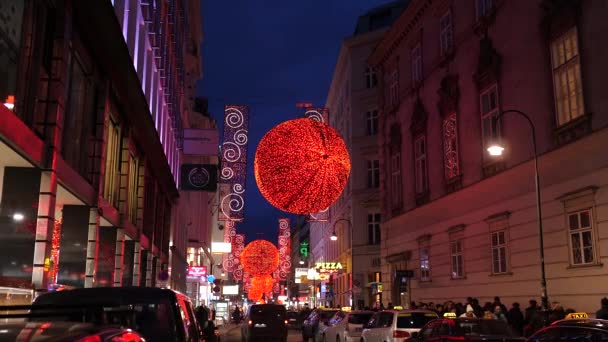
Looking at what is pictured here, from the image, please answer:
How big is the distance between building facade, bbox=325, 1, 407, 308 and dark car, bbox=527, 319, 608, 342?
42484mm

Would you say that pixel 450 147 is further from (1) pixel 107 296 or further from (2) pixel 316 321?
(1) pixel 107 296

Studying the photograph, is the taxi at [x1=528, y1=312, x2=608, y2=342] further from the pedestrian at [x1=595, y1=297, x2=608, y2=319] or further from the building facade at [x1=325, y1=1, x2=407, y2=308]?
the building facade at [x1=325, y1=1, x2=407, y2=308]

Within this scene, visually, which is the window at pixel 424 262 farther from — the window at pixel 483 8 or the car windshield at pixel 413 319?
the car windshield at pixel 413 319

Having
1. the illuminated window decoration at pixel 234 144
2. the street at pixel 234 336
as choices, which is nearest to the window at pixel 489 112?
the street at pixel 234 336

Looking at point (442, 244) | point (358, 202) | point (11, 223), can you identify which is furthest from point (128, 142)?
point (358, 202)

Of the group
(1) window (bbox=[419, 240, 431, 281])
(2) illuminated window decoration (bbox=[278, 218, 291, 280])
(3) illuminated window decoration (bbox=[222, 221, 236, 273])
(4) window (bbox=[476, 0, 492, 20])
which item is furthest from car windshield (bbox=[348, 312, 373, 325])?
(2) illuminated window decoration (bbox=[278, 218, 291, 280])

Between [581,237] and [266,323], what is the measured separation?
14887 mm

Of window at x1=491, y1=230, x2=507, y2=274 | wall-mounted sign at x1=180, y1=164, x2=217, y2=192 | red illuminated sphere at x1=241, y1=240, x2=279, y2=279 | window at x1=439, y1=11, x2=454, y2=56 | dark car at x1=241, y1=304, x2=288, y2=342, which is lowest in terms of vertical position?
dark car at x1=241, y1=304, x2=288, y2=342

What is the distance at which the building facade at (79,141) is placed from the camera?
552 inches

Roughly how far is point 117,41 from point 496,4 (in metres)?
14.7

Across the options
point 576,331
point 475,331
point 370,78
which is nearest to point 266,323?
point 475,331

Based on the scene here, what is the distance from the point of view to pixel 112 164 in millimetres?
24625

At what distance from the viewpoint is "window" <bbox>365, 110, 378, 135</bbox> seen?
56.4 m

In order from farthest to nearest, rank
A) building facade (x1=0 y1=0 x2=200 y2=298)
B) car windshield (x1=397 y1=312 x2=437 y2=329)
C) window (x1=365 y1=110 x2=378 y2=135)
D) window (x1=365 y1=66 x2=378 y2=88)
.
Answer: window (x1=365 y1=66 x2=378 y2=88) → window (x1=365 y1=110 x2=378 y2=135) → car windshield (x1=397 y1=312 x2=437 y2=329) → building facade (x1=0 y1=0 x2=200 y2=298)
